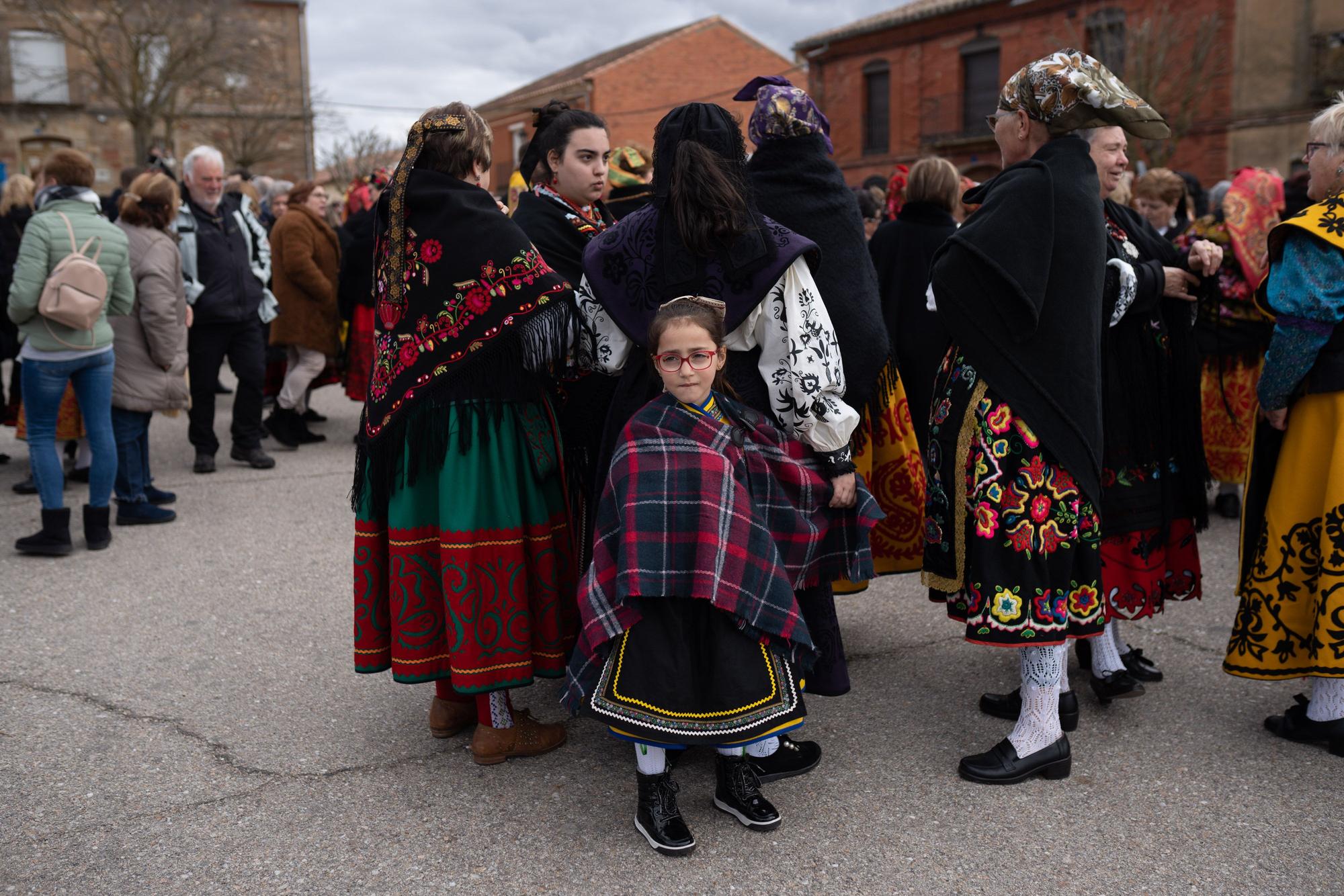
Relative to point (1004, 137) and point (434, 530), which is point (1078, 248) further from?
point (434, 530)

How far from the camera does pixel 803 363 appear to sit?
2902mm

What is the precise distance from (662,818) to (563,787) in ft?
1.55

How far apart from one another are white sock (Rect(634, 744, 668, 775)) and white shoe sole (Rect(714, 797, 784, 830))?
24 cm

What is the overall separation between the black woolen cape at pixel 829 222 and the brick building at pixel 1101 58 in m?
19.5

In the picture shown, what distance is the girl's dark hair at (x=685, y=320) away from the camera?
108 inches

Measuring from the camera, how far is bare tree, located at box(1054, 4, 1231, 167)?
22.0m

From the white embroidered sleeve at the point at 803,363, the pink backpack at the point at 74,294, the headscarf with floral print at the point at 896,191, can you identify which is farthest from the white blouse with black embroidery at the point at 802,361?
the pink backpack at the point at 74,294

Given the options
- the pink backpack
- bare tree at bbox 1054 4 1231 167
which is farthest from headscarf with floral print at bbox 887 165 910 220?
bare tree at bbox 1054 4 1231 167

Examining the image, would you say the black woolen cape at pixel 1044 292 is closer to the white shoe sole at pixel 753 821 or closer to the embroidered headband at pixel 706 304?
the embroidered headband at pixel 706 304

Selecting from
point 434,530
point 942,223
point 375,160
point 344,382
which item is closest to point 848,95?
point 375,160

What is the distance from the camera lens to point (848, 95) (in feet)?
102

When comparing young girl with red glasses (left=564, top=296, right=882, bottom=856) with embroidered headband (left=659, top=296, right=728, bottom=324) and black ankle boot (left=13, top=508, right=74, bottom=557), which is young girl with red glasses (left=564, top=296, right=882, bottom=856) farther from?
black ankle boot (left=13, top=508, right=74, bottom=557)

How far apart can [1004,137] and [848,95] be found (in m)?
29.6

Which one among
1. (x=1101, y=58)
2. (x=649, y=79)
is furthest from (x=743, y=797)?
(x=649, y=79)
